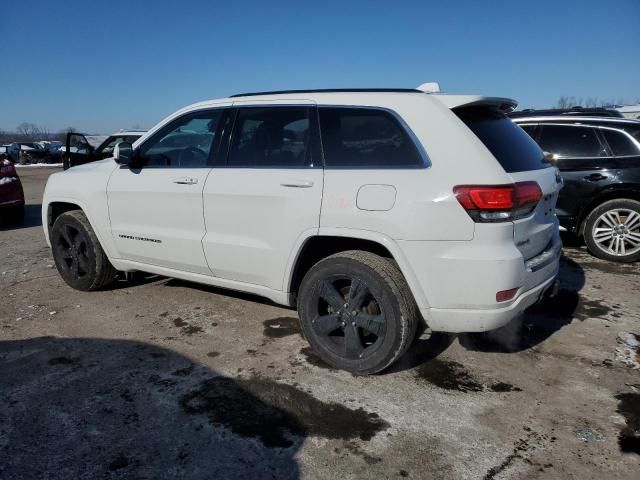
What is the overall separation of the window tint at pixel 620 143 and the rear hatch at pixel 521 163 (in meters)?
3.31

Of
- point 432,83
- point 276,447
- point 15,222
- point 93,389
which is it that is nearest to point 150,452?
point 276,447

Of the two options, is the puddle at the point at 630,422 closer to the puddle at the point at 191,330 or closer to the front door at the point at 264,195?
the front door at the point at 264,195

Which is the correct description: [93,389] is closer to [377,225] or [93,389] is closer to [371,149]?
[377,225]

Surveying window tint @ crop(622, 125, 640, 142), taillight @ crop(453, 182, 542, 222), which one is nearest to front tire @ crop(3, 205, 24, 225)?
taillight @ crop(453, 182, 542, 222)

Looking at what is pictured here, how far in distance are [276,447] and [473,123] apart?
7.34ft

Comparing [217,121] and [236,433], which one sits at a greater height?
[217,121]

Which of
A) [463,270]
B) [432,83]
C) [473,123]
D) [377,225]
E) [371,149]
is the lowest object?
[463,270]

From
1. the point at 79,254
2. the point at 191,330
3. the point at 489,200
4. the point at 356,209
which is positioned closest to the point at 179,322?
the point at 191,330

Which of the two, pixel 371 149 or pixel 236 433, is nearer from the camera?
pixel 236 433

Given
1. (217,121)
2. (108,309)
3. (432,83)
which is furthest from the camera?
(108,309)

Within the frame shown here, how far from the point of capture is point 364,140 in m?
3.18

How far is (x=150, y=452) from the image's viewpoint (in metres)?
2.49

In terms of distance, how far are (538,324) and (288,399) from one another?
2383mm

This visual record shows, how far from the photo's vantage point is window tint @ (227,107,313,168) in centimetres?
343
